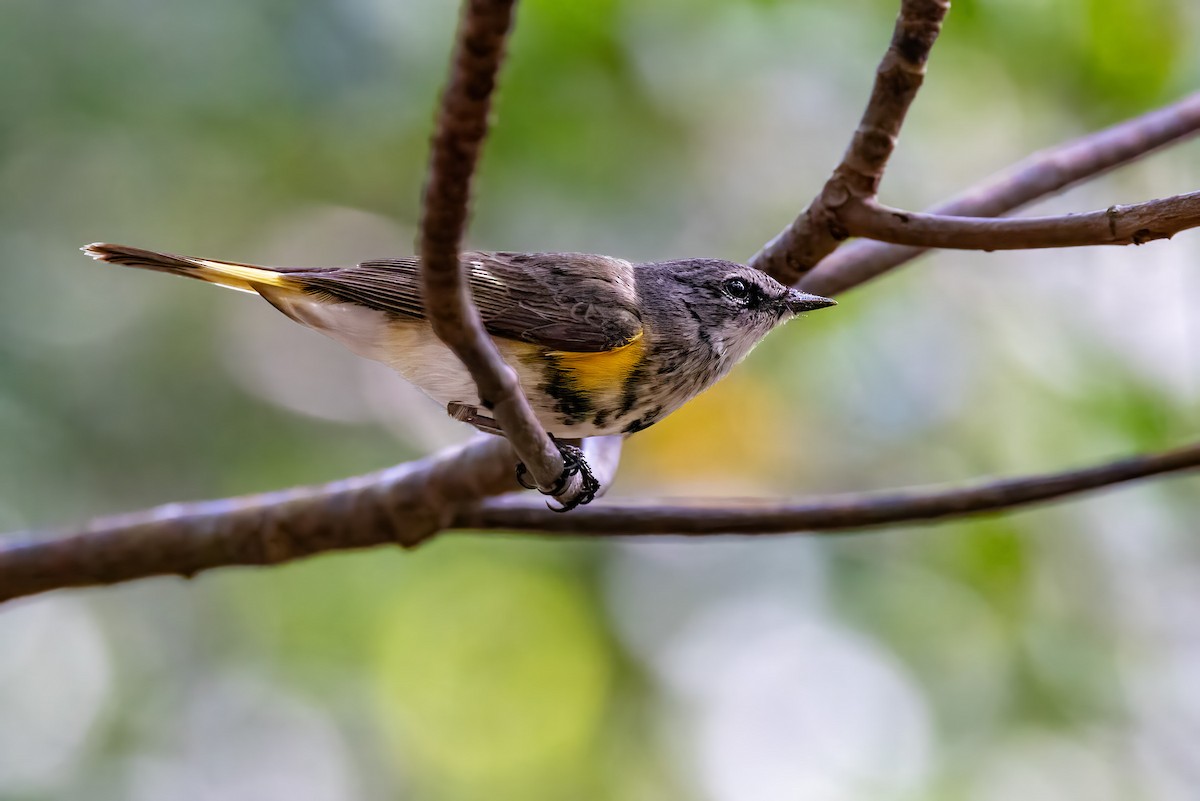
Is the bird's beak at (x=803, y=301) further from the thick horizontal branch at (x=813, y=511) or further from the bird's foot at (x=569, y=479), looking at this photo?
the bird's foot at (x=569, y=479)

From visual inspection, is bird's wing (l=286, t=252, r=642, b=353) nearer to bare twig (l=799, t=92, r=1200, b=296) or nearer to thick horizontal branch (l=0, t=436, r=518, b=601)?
thick horizontal branch (l=0, t=436, r=518, b=601)

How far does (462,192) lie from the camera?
1627 millimetres

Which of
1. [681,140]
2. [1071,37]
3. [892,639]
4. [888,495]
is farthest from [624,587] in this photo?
[1071,37]

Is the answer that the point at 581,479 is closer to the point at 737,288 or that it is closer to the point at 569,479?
the point at 569,479

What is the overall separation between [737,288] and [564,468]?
146 cm

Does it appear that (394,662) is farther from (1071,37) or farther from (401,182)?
(1071,37)

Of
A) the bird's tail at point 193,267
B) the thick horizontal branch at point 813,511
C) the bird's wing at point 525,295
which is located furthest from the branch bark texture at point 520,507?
the bird's tail at point 193,267

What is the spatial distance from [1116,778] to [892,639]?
1.27 meters

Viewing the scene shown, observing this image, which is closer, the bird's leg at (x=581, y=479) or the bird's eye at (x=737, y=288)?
the bird's leg at (x=581, y=479)

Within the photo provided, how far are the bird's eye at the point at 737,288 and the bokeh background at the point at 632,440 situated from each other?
1.96 m

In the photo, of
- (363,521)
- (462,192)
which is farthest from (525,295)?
(462,192)

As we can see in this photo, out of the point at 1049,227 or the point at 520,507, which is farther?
the point at 520,507

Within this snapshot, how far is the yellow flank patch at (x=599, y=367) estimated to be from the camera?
3445mm

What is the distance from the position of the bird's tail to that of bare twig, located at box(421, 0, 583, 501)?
1604mm
